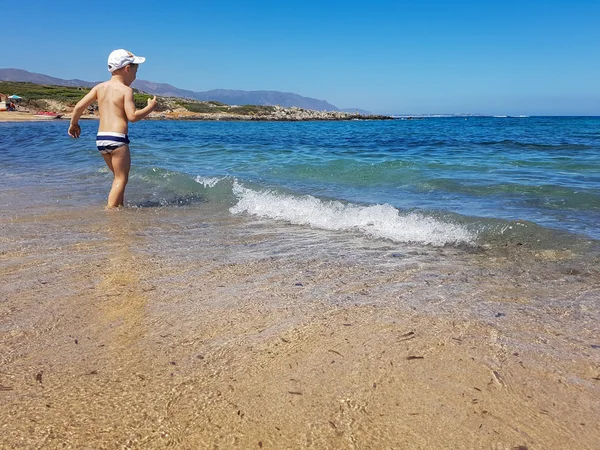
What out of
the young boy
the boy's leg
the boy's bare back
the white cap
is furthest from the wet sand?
the white cap

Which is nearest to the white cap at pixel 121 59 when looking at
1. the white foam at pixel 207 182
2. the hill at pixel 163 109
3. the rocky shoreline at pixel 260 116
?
the white foam at pixel 207 182

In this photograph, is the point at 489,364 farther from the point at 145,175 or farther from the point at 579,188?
the point at 145,175

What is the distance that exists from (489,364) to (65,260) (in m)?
3.21

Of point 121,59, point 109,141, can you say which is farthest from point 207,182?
point 121,59

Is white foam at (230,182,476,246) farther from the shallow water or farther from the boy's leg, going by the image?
the boy's leg

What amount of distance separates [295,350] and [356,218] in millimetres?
3359

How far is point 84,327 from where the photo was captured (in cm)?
264

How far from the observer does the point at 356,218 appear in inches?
223

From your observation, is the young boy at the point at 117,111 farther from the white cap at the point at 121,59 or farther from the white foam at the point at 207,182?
the white foam at the point at 207,182

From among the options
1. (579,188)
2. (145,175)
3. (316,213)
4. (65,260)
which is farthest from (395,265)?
(145,175)

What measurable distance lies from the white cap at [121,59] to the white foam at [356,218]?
2193 mm

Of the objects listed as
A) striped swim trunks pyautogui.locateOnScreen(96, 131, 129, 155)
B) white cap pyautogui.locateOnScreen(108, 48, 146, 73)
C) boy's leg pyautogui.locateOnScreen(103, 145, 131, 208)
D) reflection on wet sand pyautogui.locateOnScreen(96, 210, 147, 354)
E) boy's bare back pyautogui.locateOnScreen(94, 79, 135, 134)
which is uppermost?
white cap pyautogui.locateOnScreen(108, 48, 146, 73)

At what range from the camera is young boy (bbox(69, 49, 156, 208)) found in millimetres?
6102

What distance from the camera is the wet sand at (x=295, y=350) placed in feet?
5.96
